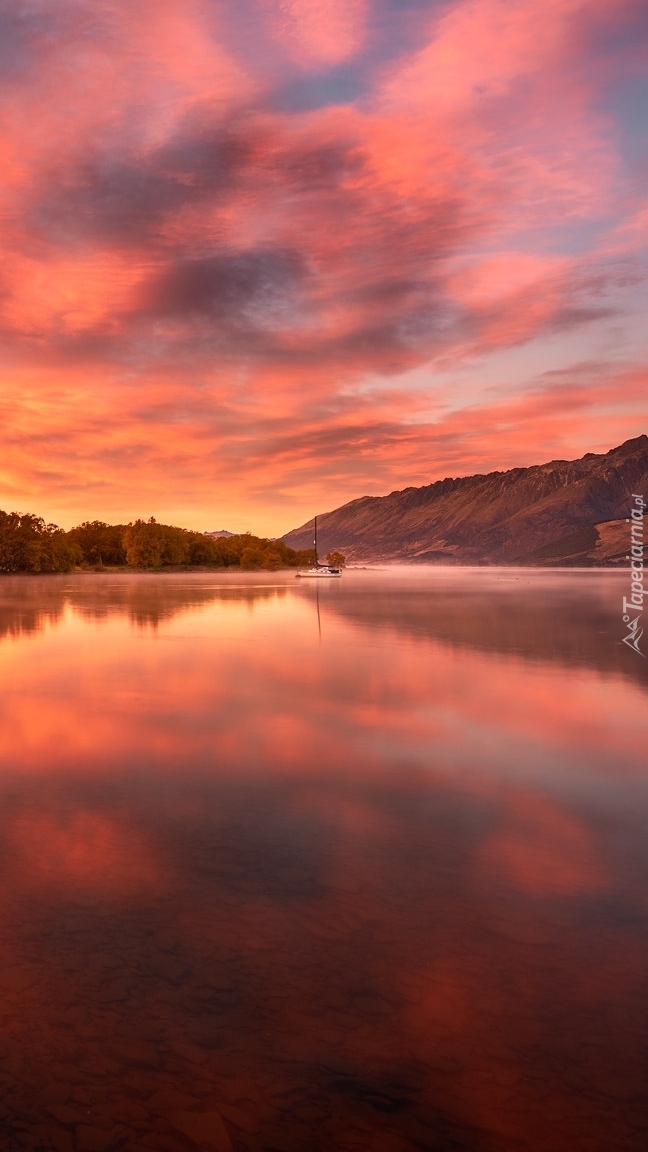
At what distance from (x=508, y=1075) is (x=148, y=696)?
2006cm

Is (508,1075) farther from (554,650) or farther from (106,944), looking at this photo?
(554,650)

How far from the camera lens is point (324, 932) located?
867 cm

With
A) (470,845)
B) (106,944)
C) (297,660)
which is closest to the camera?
(106,944)

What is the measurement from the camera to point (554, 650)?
37.4 meters

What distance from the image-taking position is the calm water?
6020 mm

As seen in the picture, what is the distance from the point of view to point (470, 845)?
1169 cm

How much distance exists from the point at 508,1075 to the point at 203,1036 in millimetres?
2542

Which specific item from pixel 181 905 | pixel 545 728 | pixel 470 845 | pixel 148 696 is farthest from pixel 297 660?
pixel 181 905

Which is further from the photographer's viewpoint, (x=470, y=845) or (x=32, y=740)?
(x=32, y=740)

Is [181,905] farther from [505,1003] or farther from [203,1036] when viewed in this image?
[505,1003]

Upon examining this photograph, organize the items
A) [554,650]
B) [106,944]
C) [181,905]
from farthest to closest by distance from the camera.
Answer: [554,650] → [181,905] → [106,944]

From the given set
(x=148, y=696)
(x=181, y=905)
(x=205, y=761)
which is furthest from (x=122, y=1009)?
(x=148, y=696)

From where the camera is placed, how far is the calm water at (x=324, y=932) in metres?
6.02

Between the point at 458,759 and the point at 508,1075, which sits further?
the point at 458,759
